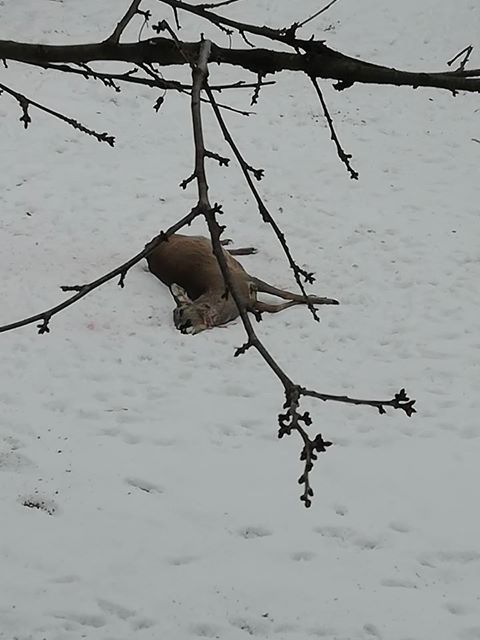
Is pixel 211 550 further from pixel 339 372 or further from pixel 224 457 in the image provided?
pixel 339 372

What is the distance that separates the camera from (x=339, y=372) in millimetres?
5500

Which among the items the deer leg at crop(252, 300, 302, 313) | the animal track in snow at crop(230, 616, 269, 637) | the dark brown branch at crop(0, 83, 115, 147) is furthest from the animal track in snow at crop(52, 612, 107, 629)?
the deer leg at crop(252, 300, 302, 313)

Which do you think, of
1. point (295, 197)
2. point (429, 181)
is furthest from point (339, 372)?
point (429, 181)

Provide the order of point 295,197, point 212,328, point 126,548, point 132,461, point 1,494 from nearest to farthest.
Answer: point 126,548 < point 1,494 < point 132,461 < point 212,328 < point 295,197

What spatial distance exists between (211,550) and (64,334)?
7.97 ft

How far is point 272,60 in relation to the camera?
1.69 metres

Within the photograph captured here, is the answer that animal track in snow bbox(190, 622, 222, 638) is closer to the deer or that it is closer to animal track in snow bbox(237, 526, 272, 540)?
animal track in snow bbox(237, 526, 272, 540)

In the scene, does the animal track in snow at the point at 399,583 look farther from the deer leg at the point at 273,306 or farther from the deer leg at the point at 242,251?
the deer leg at the point at 242,251

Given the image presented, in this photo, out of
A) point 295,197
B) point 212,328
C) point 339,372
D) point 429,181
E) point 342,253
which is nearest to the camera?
point 339,372

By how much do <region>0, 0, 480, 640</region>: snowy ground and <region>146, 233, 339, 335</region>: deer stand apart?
0.12 metres

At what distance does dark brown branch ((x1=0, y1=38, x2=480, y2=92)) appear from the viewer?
5.24 ft

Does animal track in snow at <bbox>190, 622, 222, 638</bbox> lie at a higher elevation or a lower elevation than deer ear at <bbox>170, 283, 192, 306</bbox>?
lower

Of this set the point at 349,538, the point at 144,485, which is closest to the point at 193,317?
the point at 144,485

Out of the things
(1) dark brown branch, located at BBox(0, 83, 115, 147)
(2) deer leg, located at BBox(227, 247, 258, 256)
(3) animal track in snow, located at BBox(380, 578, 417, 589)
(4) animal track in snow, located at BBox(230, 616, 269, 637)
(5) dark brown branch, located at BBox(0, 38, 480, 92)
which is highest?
(2) deer leg, located at BBox(227, 247, 258, 256)
